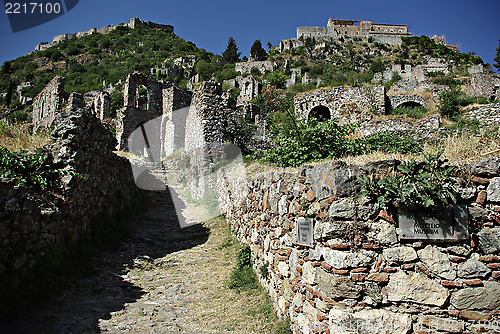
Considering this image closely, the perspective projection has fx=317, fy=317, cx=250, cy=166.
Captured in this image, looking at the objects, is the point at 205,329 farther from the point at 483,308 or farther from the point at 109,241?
the point at 109,241

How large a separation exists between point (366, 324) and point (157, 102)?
20360 millimetres

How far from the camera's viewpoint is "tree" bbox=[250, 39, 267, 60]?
85.0m

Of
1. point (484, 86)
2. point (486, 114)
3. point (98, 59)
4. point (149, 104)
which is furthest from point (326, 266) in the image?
point (98, 59)

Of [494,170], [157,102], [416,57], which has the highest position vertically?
[416,57]

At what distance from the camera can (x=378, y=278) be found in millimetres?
3301

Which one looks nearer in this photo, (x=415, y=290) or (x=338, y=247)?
(x=415, y=290)

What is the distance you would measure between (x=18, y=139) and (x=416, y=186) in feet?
23.4

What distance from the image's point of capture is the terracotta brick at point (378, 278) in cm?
330

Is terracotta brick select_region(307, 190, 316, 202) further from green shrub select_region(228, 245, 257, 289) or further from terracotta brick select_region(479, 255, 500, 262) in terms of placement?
green shrub select_region(228, 245, 257, 289)

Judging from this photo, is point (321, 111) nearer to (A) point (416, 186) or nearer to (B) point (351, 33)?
(A) point (416, 186)

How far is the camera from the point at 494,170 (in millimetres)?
3299

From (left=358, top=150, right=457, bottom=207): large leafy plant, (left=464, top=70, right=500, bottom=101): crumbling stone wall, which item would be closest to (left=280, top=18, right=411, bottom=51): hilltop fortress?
(left=464, top=70, right=500, bottom=101): crumbling stone wall

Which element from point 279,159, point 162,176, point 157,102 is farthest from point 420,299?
point 157,102

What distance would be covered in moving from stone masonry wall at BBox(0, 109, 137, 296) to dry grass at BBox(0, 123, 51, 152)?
1.07 ft
